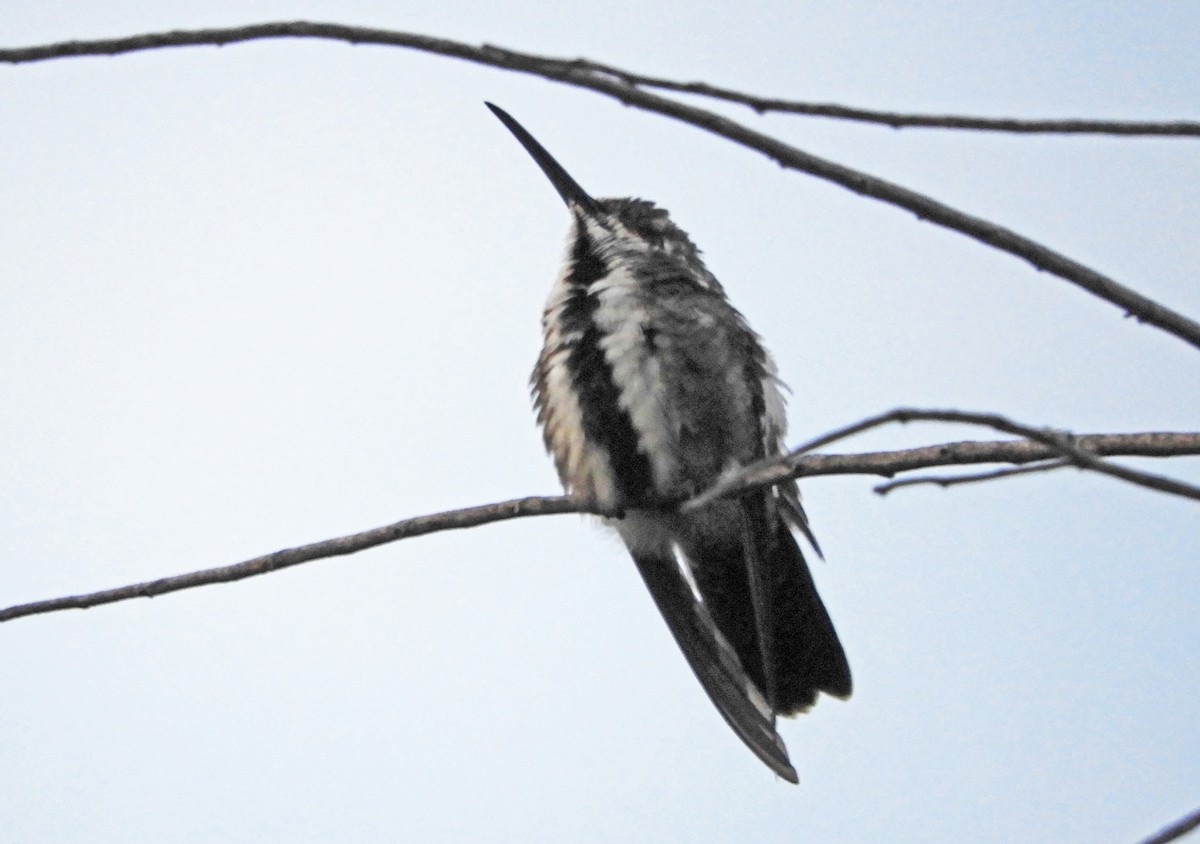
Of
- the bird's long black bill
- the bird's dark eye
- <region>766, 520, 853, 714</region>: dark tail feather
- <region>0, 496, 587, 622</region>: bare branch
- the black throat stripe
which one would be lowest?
<region>766, 520, 853, 714</region>: dark tail feather

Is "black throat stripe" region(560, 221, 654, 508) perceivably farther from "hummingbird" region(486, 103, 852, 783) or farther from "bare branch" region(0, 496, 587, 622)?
"bare branch" region(0, 496, 587, 622)

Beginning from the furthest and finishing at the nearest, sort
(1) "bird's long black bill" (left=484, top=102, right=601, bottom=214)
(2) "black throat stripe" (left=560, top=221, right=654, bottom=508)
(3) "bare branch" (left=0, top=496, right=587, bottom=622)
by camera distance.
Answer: (1) "bird's long black bill" (left=484, top=102, right=601, bottom=214), (2) "black throat stripe" (left=560, top=221, right=654, bottom=508), (3) "bare branch" (left=0, top=496, right=587, bottom=622)

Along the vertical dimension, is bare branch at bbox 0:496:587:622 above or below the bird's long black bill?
below

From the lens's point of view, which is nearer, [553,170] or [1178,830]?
[1178,830]

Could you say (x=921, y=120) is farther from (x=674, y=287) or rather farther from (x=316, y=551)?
(x=674, y=287)

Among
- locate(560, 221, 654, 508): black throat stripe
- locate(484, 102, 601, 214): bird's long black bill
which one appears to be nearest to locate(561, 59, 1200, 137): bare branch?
locate(560, 221, 654, 508): black throat stripe

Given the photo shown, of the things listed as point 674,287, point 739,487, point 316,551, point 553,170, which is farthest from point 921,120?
point 553,170

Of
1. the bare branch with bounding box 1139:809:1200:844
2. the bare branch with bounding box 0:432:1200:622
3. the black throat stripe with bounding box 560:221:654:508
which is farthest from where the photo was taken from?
the black throat stripe with bounding box 560:221:654:508

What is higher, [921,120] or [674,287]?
[674,287]

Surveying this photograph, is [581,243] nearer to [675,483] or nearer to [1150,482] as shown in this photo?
[675,483]

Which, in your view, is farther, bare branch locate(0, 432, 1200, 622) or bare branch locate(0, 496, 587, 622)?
bare branch locate(0, 496, 587, 622)
